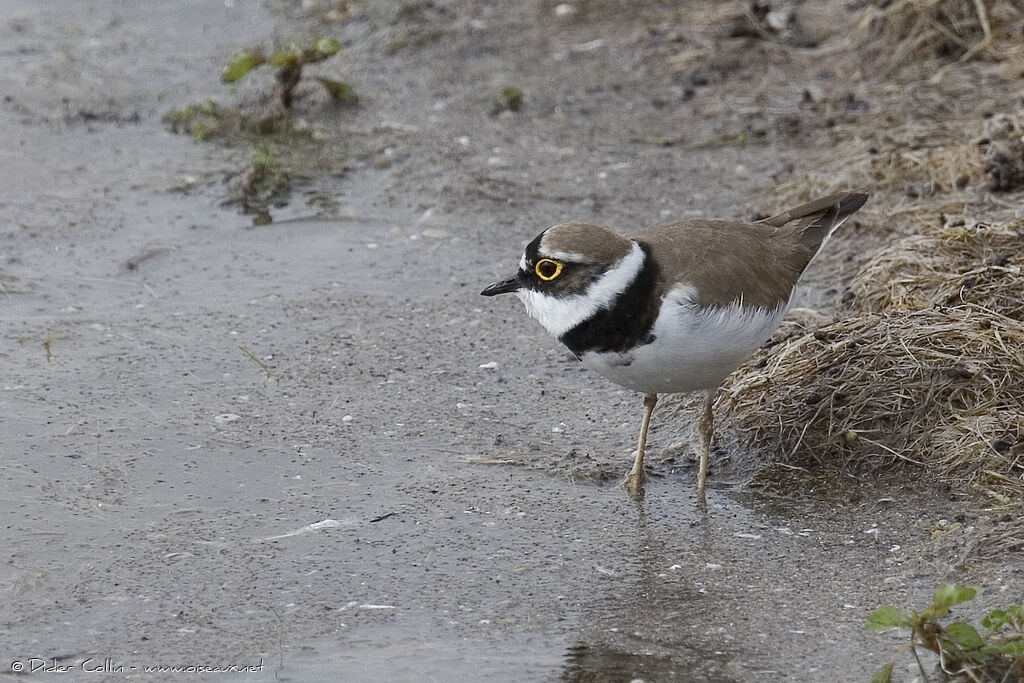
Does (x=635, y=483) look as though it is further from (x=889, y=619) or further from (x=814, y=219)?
(x=889, y=619)

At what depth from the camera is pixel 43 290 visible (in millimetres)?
7723

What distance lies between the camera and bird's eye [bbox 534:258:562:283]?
5.56 metres

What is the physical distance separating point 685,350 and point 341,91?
18.9 ft

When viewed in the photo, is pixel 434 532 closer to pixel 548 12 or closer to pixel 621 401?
pixel 621 401

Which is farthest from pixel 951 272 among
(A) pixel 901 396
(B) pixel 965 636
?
(B) pixel 965 636

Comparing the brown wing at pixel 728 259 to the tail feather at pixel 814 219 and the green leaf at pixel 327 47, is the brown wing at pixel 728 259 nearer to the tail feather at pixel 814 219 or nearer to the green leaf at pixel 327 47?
the tail feather at pixel 814 219

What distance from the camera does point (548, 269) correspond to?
18.3ft

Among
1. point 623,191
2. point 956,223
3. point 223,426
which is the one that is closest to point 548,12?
point 623,191

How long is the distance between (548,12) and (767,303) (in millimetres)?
7109

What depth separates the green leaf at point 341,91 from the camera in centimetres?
1036

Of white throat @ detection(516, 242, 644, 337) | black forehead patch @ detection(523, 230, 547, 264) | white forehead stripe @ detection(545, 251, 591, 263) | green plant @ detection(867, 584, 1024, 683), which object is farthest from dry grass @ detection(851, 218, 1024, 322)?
green plant @ detection(867, 584, 1024, 683)

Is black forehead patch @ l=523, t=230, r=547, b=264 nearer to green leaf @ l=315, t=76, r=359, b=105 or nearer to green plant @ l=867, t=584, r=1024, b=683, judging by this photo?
green plant @ l=867, t=584, r=1024, b=683

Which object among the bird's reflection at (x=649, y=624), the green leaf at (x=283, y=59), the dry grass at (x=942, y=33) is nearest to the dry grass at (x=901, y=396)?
the bird's reflection at (x=649, y=624)

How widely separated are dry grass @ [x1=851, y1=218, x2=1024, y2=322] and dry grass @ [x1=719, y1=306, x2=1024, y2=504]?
0.21 metres
